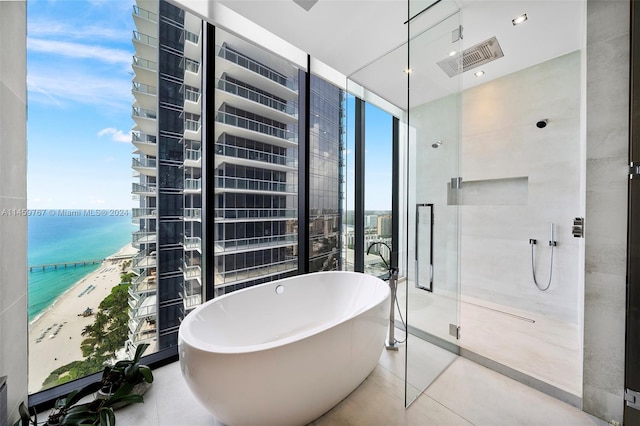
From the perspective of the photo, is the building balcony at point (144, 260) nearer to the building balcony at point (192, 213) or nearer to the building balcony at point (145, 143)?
the building balcony at point (192, 213)

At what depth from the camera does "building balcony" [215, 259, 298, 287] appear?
2.28m

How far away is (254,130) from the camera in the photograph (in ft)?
7.88

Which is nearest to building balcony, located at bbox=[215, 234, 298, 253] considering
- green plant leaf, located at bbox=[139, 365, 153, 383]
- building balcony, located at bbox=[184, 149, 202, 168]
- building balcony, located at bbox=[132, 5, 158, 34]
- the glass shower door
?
building balcony, located at bbox=[184, 149, 202, 168]

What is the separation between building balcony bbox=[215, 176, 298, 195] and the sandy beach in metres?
0.95

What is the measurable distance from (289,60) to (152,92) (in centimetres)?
132

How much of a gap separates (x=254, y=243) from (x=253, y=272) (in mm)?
301

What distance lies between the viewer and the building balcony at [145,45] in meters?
1.79

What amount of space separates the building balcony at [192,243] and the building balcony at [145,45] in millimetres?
1456

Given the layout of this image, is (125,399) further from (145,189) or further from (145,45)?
(145,45)

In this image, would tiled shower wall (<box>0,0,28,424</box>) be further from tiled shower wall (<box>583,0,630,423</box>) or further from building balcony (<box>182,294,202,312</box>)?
tiled shower wall (<box>583,0,630,423</box>)

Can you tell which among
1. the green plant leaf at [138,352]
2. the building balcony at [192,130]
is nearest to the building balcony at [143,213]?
the building balcony at [192,130]

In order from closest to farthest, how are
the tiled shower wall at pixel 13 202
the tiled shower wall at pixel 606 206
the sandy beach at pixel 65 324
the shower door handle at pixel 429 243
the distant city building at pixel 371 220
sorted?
the tiled shower wall at pixel 13 202 → the tiled shower wall at pixel 606 206 → the sandy beach at pixel 65 324 → the shower door handle at pixel 429 243 → the distant city building at pixel 371 220

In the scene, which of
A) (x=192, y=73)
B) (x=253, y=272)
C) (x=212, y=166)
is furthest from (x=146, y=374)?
(x=192, y=73)

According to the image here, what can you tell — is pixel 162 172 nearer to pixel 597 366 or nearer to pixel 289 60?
pixel 289 60
